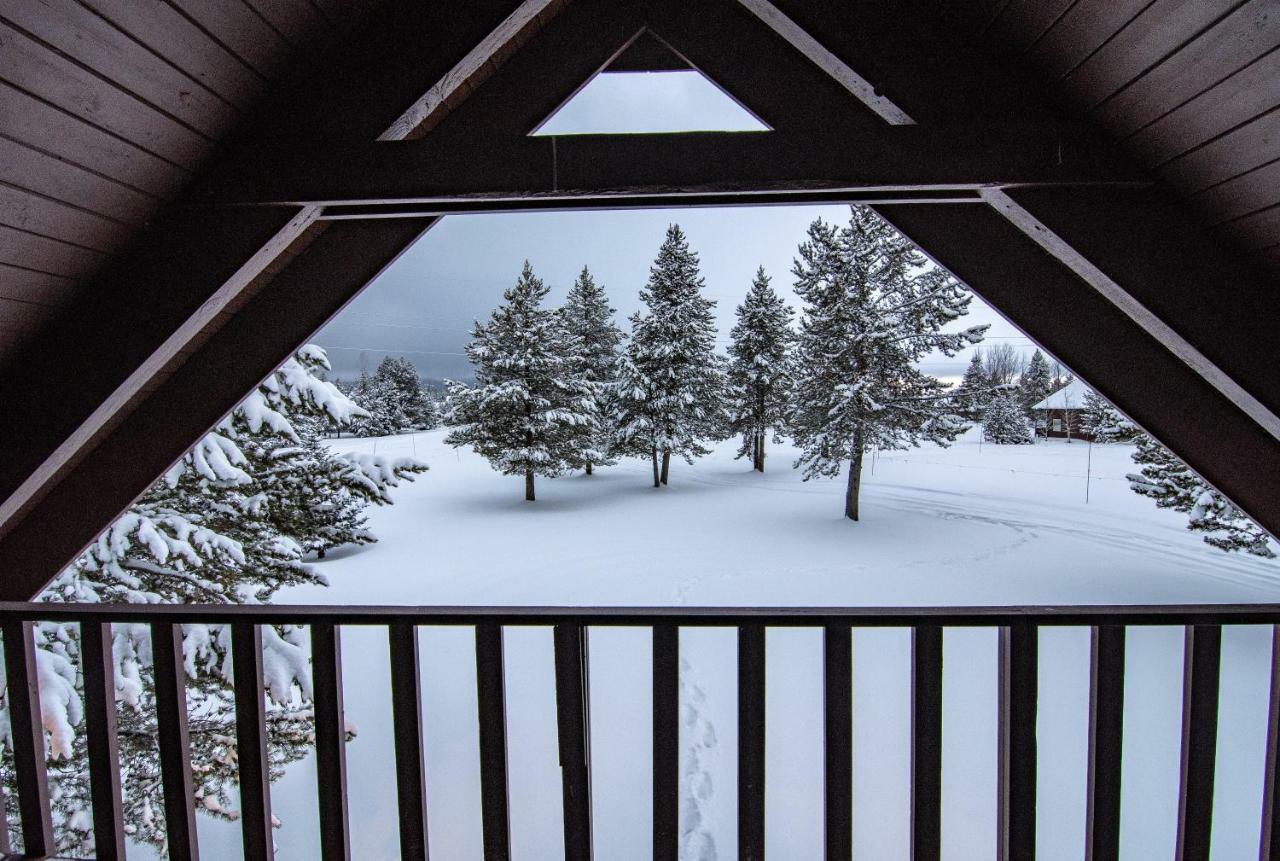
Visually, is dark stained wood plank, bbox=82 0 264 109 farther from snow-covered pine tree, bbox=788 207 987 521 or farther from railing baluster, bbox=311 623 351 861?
snow-covered pine tree, bbox=788 207 987 521

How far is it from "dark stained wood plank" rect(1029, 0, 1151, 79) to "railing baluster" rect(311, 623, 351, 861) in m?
2.59

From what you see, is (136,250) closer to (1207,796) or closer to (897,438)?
(1207,796)

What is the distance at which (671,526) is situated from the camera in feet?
45.3

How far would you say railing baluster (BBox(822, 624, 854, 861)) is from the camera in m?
1.43

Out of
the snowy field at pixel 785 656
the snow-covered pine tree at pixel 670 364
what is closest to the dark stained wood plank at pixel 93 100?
the snowy field at pixel 785 656

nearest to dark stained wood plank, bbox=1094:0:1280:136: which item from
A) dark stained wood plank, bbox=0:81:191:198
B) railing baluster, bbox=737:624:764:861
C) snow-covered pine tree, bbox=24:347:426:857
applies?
railing baluster, bbox=737:624:764:861

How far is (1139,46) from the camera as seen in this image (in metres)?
1.44

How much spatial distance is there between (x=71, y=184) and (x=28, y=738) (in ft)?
5.26

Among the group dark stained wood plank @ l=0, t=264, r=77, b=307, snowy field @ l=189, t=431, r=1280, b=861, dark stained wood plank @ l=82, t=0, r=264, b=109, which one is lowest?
snowy field @ l=189, t=431, r=1280, b=861

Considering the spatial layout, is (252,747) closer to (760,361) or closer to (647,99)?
(647,99)

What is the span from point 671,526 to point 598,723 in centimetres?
891

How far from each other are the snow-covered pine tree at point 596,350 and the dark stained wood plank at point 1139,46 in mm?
15932

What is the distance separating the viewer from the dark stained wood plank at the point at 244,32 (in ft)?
4.66

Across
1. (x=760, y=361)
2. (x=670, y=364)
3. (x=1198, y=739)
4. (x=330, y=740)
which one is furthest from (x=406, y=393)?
(x=1198, y=739)
